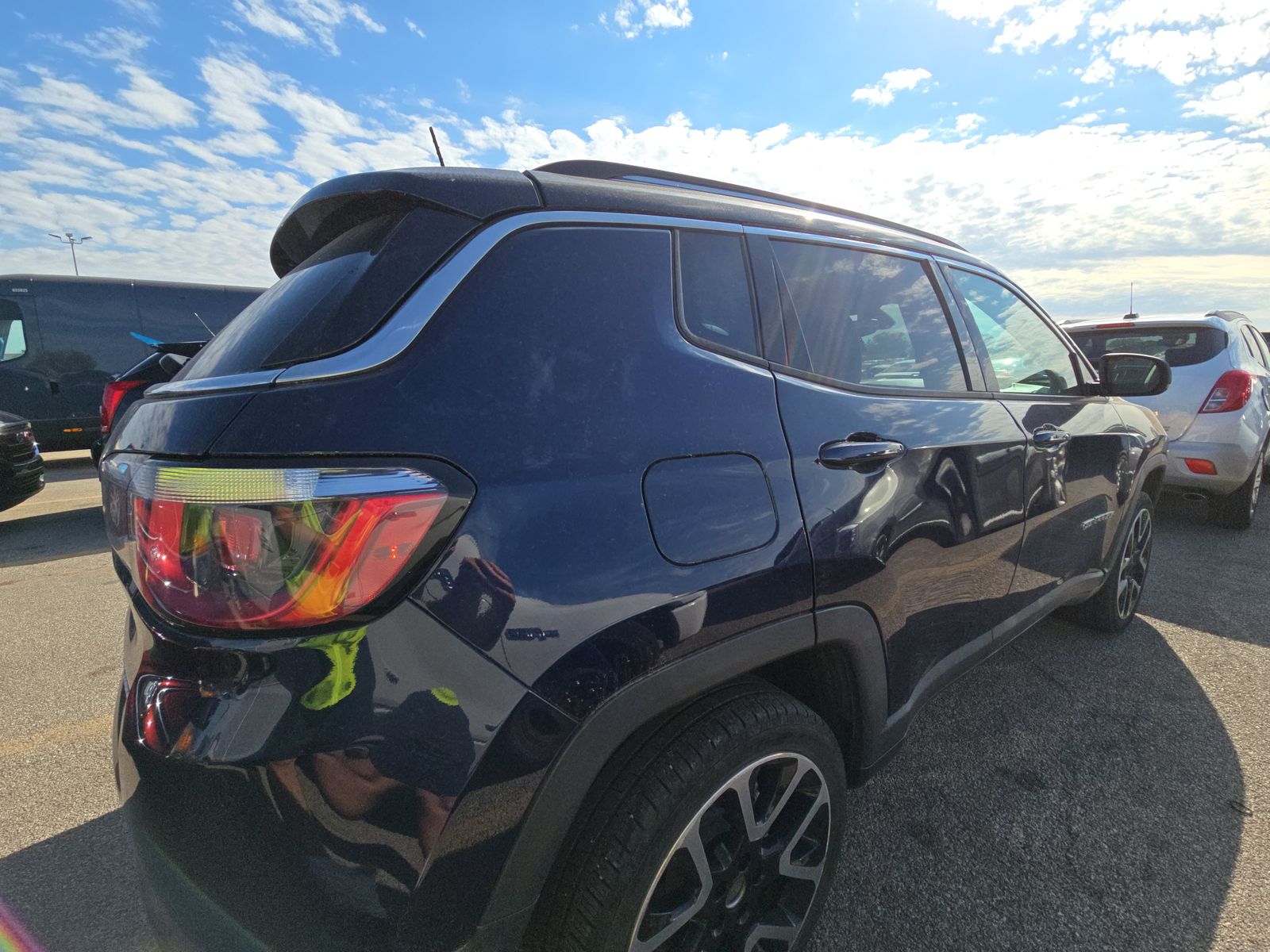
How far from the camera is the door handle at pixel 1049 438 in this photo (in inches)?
94.5

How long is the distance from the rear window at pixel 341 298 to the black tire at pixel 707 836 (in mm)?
913

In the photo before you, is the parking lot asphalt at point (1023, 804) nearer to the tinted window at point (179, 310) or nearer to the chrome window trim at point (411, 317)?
the chrome window trim at point (411, 317)

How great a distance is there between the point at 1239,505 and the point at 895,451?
518 centimetres

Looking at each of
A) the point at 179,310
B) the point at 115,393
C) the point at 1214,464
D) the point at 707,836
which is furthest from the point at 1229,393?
the point at 179,310

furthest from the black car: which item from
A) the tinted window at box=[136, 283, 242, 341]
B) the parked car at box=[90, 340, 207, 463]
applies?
the tinted window at box=[136, 283, 242, 341]

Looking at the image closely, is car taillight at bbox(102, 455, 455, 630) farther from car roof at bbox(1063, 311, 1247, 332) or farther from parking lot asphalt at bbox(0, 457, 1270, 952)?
car roof at bbox(1063, 311, 1247, 332)

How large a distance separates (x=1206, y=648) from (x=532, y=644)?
368 centimetres

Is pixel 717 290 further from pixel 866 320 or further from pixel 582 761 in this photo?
pixel 582 761

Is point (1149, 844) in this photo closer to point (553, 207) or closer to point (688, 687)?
point (688, 687)

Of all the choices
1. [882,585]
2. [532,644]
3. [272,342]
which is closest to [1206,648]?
[882,585]

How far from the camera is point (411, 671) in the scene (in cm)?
101

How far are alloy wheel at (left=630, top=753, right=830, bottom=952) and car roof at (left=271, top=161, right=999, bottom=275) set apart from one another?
1184mm

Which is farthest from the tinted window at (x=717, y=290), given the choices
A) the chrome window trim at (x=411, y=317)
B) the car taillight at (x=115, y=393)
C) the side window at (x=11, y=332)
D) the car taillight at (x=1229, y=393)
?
the side window at (x=11, y=332)

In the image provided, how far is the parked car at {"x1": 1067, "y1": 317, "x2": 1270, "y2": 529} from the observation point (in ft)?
15.8
